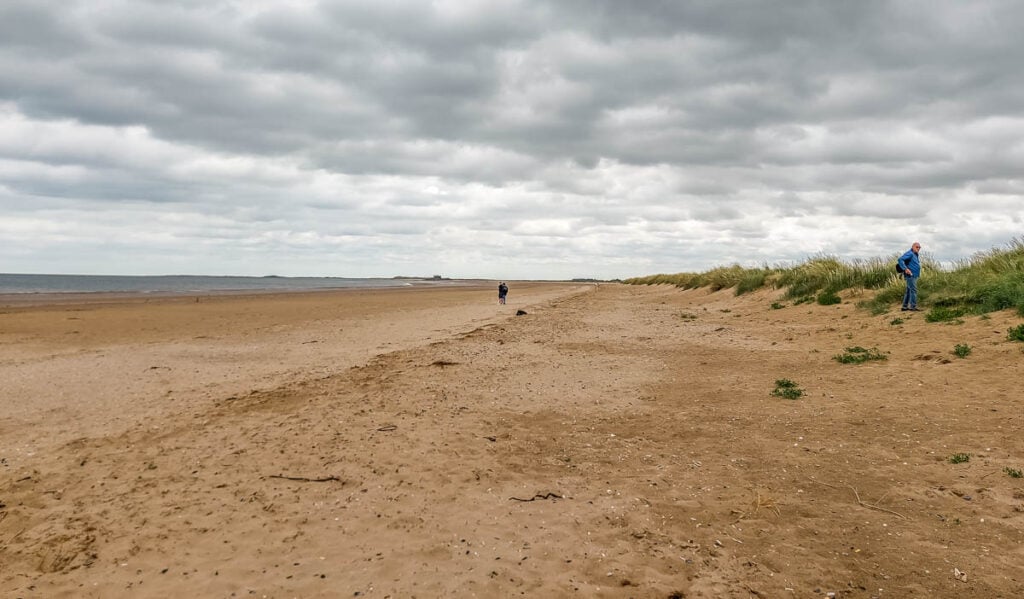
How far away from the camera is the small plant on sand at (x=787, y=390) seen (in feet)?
27.8

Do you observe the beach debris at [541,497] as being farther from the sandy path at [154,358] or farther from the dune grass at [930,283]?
the dune grass at [930,283]

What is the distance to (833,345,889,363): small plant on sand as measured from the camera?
1025 centimetres

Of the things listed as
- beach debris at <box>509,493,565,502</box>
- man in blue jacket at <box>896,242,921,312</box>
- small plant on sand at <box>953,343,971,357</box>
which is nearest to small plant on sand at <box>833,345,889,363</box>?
small plant on sand at <box>953,343,971,357</box>

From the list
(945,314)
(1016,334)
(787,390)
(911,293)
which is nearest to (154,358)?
(787,390)

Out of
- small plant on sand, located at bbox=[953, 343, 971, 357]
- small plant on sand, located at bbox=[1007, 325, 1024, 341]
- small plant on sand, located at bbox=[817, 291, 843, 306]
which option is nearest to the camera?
small plant on sand, located at bbox=[1007, 325, 1024, 341]

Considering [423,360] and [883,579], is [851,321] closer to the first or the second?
[423,360]

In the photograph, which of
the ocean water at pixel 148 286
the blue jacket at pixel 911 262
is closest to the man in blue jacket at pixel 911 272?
the blue jacket at pixel 911 262

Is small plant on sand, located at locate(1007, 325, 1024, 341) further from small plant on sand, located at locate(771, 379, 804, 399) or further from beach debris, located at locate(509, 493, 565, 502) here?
beach debris, located at locate(509, 493, 565, 502)

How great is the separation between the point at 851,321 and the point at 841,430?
964 cm

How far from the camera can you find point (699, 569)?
4105mm

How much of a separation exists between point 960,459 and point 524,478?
168 inches

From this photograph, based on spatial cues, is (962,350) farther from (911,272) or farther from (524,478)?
(524,478)

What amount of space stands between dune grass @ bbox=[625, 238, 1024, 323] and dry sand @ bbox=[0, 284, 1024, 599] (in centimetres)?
133

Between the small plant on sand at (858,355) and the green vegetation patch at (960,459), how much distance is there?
15.9 ft
